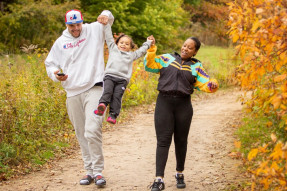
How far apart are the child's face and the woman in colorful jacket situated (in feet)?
1.63

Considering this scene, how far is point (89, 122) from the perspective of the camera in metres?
5.14

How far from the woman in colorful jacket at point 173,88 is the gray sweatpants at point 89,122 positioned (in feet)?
2.42

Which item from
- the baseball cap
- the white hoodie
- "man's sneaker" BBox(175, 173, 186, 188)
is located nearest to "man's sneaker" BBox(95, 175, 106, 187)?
"man's sneaker" BBox(175, 173, 186, 188)

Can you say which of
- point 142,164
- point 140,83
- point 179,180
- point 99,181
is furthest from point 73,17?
point 140,83

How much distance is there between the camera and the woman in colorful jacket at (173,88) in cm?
489

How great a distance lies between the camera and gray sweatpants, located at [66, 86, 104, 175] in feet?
16.8

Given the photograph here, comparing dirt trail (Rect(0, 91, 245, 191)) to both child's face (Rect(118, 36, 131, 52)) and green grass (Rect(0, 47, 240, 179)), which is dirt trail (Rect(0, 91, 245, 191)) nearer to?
green grass (Rect(0, 47, 240, 179))

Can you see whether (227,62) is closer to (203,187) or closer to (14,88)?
(14,88)

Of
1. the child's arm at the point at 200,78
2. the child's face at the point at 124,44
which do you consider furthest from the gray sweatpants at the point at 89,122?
the child's arm at the point at 200,78

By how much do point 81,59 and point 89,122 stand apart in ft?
2.53

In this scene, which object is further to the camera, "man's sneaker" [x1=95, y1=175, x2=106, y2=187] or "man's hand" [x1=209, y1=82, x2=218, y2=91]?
"man's sneaker" [x1=95, y1=175, x2=106, y2=187]

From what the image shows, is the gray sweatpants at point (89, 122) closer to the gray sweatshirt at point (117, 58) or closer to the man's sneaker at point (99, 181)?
the man's sneaker at point (99, 181)

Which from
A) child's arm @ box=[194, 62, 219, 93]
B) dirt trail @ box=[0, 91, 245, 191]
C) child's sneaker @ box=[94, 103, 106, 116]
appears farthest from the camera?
dirt trail @ box=[0, 91, 245, 191]

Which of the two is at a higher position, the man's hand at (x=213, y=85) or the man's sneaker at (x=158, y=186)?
the man's hand at (x=213, y=85)
